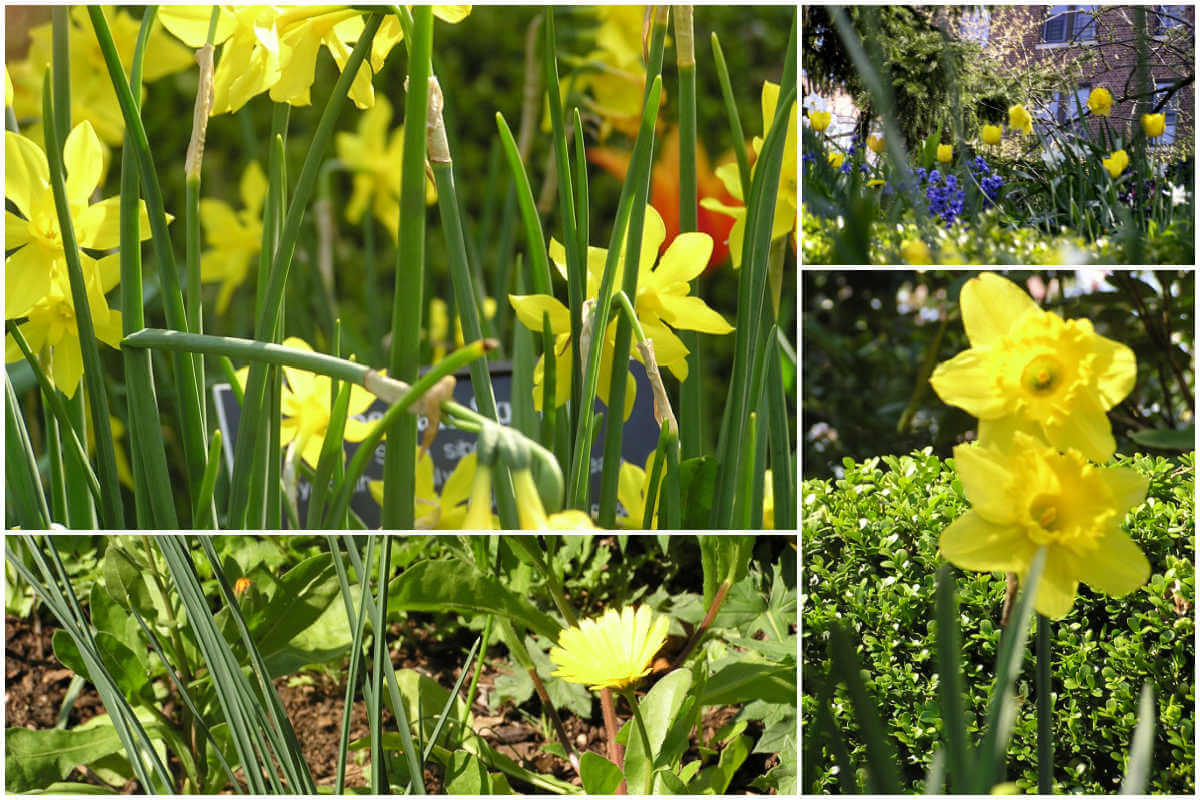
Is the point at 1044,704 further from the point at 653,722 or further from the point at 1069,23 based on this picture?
the point at 1069,23

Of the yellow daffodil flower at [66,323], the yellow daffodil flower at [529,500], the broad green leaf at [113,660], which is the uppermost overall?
the yellow daffodil flower at [66,323]

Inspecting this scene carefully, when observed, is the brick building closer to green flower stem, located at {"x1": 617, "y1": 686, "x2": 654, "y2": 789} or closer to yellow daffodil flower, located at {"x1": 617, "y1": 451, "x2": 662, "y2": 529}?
yellow daffodil flower, located at {"x1": 617, "y1": 451, "x2": 662, "y2": 529}

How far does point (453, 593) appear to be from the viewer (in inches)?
39.0

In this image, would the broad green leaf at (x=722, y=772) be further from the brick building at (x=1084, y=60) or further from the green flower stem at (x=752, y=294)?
the brick building at (x=1084, y=60)

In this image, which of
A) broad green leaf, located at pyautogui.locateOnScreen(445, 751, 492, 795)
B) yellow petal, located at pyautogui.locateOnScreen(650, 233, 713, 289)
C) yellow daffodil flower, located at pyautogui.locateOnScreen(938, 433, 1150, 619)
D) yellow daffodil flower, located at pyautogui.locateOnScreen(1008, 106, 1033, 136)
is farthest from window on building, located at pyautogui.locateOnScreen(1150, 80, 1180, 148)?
broad green leaf, located at pyautogui.locateOnScreen(445, 751, 492, 795)

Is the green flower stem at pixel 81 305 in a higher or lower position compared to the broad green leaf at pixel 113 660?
higher

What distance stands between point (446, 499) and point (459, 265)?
0.83 feet

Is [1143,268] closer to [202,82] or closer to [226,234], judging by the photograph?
[202,82]

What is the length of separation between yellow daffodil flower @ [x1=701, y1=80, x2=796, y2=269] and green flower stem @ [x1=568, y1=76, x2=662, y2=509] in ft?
0.26

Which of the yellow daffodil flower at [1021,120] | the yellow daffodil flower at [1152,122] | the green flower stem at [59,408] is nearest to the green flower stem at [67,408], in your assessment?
the green flower stem at [59,408]

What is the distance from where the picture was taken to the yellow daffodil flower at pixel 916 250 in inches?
39.6

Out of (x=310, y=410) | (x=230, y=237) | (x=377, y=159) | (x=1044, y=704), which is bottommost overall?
(x=1044, y=704)

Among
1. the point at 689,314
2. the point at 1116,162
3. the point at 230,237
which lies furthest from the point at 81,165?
the point at 1116,162

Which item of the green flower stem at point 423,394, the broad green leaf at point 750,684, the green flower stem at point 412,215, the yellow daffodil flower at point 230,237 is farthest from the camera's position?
the yellow daffodil flower at point 230,237
